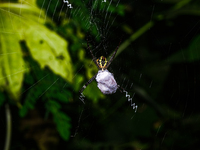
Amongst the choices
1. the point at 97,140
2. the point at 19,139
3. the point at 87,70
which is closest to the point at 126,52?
the point at 87,70

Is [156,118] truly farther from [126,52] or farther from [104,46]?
[104,46]

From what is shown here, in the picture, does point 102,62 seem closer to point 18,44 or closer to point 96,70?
point 96,70

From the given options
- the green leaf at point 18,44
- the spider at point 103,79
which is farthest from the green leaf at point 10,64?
the spider at point 103,79

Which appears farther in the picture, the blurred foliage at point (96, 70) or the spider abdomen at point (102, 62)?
the spider abdomen at point (102, 62)

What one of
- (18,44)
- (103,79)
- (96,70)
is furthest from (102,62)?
(18,44)

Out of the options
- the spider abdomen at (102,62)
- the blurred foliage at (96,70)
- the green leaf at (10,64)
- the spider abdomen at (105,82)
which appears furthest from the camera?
the spider abdomen at (102,62)

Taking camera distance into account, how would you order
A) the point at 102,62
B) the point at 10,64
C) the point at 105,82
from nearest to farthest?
the point at 10,64 < the point at 105,82 < the point at 102,62

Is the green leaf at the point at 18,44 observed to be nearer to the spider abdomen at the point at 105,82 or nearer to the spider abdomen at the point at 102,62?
the spider abdomen at the point at 105,82

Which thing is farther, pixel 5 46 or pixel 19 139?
pixel 19 139
